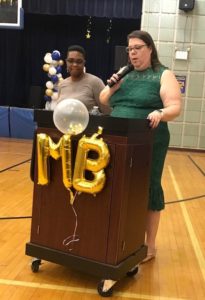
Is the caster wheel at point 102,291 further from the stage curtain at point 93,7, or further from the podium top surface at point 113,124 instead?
the stage curtain at point 93,7

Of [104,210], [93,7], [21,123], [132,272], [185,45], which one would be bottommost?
[21,123]

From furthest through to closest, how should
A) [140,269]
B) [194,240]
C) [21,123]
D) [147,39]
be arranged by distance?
[21,123], [194,240], [140,269], [147,39]

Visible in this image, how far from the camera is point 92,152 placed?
2041 millimetres

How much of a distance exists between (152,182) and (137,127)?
0.52m

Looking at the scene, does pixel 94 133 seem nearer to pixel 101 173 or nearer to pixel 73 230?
pixel 101 173

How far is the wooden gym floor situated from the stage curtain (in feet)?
20.4

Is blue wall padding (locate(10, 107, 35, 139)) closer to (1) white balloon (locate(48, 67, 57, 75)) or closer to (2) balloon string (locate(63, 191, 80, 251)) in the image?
(1) white balloon (locate(48, 67, 57, 75))

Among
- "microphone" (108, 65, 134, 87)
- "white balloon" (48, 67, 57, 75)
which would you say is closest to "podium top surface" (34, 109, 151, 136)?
"microphone" (108, 65, 134, 87)

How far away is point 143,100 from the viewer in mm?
2248

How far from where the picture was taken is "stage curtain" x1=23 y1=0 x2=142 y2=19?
9.58 metres

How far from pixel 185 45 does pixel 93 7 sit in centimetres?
263

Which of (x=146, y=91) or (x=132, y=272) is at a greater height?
(x=146, y=91)

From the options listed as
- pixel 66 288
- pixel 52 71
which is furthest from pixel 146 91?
pixel 52 71

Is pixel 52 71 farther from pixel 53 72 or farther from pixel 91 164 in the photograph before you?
pixel 91 164
